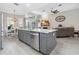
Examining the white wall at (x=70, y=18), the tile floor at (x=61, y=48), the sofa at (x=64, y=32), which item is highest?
the white wall at (x=70, y=18)

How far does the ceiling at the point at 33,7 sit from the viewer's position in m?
2.38

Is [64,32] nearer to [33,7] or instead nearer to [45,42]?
[45,42]

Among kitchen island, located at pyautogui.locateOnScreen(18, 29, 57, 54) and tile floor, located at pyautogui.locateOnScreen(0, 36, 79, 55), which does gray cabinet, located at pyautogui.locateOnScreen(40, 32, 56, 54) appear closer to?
kitchen island, located at pyautogui.locateOnScreen(18, 29, 57, 54)

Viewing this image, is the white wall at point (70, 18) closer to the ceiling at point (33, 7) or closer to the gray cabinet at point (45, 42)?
the ceiling at point (33, 7)

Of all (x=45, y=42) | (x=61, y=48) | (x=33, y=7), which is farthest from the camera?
(x=61, y=48)

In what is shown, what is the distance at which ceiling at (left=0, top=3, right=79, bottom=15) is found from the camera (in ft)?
7.80

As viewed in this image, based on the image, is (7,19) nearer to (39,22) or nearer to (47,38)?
(39,22)

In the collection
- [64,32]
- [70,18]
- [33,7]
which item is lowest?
[64,32]

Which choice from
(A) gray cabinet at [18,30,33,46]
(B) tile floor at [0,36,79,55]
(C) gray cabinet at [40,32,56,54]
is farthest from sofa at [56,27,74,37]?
(A) gray cabinet at [18,30,33,46]

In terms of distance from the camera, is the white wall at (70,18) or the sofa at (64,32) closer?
the white wall at (70,18)

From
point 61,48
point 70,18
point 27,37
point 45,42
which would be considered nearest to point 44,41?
point 45,42

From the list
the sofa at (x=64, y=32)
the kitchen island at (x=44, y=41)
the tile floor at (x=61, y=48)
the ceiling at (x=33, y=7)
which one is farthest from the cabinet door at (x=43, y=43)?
the ceiling at (x=33, y=7)

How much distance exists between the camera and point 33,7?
8.09ft

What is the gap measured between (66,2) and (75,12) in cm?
32
